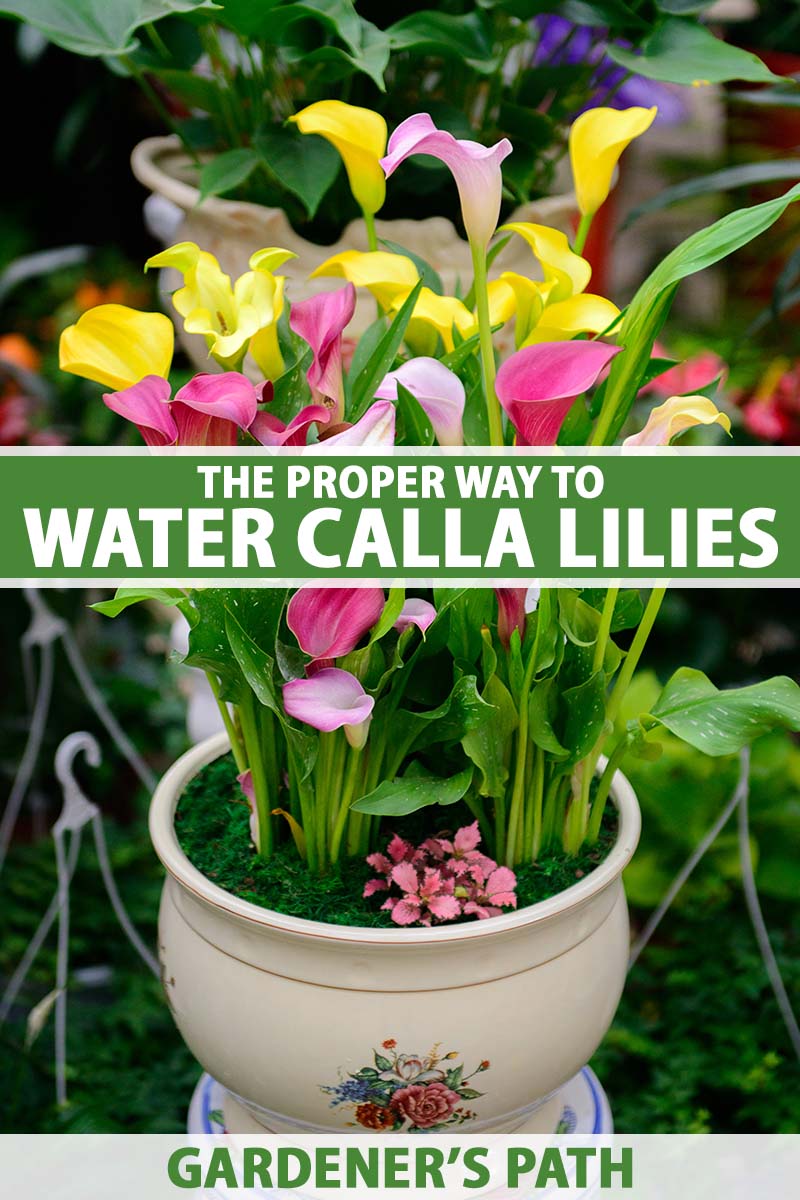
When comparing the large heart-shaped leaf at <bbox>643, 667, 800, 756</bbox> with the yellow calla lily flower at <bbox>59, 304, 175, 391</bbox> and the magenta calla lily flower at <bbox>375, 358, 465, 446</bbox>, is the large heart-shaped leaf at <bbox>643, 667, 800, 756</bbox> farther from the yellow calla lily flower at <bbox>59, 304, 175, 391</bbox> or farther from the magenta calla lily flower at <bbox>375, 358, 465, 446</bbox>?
the yellow calla lily flower at <bbox>59, 304, 175, 391</bbox>

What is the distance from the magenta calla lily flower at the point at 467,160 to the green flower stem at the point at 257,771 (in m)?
0.23

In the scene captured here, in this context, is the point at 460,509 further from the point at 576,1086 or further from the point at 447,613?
the point at 576,1086

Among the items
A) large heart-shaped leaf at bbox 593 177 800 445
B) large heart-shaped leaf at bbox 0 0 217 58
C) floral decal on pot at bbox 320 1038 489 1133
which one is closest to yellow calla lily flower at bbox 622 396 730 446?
large heart-shaped leaf at bbox 593 177 800 445

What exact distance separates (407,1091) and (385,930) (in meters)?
0.08

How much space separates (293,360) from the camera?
639mm

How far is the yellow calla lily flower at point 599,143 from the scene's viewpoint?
58 centimetres

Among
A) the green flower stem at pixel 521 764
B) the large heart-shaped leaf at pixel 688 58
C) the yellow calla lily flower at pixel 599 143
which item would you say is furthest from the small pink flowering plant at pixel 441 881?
the large heart-shaped leaf at pixel 688 58

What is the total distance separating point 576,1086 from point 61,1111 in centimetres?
36

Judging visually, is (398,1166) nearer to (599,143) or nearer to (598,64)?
(599,143)

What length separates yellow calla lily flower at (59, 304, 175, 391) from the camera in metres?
0.55

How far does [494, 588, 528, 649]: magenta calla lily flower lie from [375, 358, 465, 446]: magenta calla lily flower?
7cm

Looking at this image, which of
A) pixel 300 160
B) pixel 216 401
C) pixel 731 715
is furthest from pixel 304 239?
pixel 731 715

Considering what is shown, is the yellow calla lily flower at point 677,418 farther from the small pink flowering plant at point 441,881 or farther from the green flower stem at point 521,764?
the small pink flowering plant at point 441,881

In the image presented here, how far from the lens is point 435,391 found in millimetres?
527
